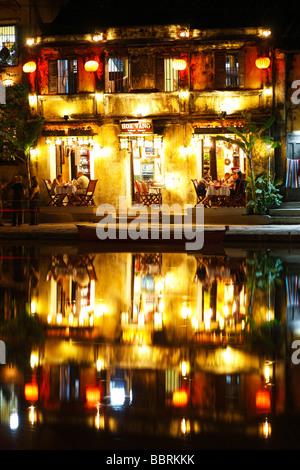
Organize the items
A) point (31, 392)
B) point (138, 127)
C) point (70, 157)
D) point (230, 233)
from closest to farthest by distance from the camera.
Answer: point (31, 392)
point (230, 233)
point (138, 127)
point (70, 157)

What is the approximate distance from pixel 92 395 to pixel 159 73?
25034 mm

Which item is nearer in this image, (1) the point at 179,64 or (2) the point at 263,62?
(2) the point at 263,62

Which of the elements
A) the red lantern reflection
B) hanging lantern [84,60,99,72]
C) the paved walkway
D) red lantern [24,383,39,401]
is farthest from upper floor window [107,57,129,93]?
the red lantern reflection

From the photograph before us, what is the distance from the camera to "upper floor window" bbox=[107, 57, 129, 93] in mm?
31203

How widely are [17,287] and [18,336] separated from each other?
444cm

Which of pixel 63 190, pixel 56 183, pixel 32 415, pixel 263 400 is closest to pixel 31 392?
→ pixel 32 415

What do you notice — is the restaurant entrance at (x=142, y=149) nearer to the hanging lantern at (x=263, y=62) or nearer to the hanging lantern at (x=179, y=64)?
the hanging lantern at (x=179, y=64)

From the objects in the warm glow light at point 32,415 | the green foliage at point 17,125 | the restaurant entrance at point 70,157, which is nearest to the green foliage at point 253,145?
the restaurant entrance at point 70,157

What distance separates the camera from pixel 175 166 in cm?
3088

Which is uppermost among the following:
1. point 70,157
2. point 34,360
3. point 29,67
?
point 29,67

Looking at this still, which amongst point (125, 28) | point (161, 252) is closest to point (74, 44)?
point (125, 28)

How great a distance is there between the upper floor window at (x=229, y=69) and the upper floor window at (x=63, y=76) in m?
5.85

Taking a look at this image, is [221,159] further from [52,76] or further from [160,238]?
[160,238]

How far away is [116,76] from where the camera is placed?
1233 inches
